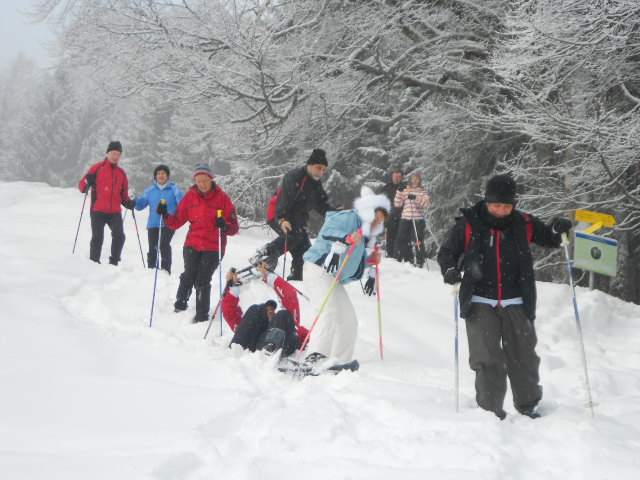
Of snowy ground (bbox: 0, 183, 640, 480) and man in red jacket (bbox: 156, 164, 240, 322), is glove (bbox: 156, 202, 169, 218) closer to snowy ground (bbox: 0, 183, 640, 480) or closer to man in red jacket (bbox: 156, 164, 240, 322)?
man in red jacket (bbox: 156, 164, 240, 322)

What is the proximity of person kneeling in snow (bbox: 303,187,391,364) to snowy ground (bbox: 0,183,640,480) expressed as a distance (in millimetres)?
459

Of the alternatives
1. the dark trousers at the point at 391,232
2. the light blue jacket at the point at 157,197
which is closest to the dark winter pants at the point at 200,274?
the light blue jacket at the point at 157,197

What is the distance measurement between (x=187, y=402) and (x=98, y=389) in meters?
0.53

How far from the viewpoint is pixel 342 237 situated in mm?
4746

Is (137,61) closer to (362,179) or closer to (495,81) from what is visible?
(495,81)

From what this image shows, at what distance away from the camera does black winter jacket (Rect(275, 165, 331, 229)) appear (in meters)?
6.34

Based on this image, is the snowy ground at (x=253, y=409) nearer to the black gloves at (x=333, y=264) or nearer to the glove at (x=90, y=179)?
the black gloves at (x=333, y=264)

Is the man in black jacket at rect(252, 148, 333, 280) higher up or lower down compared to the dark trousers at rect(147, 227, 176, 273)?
→ higher up

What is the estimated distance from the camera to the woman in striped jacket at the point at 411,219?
10.9 m

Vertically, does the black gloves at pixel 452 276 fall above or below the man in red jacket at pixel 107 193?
below

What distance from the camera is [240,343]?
531 centimetres

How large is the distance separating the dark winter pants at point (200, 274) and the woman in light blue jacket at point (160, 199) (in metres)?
2.26

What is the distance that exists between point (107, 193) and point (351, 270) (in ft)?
16.6

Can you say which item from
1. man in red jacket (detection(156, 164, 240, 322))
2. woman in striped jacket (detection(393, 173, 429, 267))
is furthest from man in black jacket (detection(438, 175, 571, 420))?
woman in striped jacket (detection(393, 173, 429, 267))
